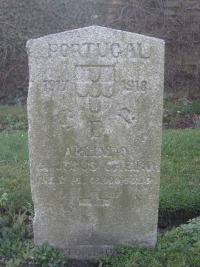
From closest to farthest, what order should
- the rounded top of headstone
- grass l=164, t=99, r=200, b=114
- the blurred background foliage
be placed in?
the rounded top of headstone → grass l=164, t=99, r=200, b=114 → the blurred background foliage

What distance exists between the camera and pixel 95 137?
153 inches

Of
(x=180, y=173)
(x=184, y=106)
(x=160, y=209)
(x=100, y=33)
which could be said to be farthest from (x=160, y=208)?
(x=184, y=106)

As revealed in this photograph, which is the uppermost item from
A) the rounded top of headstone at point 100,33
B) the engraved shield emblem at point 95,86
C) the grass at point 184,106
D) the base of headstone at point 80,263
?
the rounded top of headstone at point 100,33

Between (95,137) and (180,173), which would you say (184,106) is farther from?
(95,137)

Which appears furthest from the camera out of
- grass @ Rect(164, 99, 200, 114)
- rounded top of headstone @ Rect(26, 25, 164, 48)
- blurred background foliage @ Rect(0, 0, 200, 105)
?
blurred background foliage @ Rect(0, 0, 200, 105)

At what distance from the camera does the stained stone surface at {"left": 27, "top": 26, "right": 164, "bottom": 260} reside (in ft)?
12.2

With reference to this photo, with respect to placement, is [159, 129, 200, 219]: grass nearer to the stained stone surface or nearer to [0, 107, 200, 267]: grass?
[0, 107, 200, 267]: grass

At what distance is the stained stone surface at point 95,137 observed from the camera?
373 centimetres

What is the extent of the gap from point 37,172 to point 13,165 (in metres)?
2.00

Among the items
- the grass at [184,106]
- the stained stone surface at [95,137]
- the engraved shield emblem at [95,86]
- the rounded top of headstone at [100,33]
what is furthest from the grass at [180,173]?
the grass at [184,106]

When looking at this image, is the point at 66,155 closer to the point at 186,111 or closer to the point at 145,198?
the point at 145,198

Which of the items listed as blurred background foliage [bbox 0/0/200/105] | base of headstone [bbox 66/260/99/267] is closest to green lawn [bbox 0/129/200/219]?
base of headstone [bbox 66/260/99/267]

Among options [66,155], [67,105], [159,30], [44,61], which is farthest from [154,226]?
[159,30]

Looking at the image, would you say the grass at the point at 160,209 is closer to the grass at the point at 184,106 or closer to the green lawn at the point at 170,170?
the green lawn at the point at 170,170
